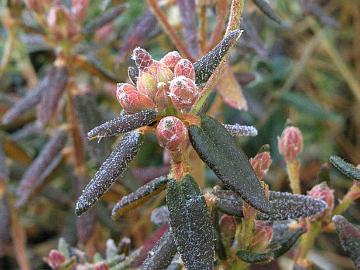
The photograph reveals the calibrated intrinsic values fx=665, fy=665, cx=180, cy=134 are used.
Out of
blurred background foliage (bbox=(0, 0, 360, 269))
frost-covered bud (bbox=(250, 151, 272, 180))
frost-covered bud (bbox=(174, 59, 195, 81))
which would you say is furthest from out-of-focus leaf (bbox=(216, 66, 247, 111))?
frost-covered bud (bbox=(174, 59, 195, 81))

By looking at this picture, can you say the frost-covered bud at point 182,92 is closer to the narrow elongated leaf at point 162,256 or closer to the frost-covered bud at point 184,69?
the frost-covered bud at point 184,69

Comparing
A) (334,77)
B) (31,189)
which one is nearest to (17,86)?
(31,189)

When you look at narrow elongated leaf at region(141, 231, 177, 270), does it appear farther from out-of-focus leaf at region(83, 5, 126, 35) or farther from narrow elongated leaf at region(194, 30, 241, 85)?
out-of-focus leaf at region(83, 5, 126, 35)

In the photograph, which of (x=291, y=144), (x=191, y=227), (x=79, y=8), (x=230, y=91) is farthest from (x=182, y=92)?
(x=79, y=8)

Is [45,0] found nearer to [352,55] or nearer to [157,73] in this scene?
[157,73]

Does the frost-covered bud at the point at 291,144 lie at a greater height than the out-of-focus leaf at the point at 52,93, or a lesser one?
lesser

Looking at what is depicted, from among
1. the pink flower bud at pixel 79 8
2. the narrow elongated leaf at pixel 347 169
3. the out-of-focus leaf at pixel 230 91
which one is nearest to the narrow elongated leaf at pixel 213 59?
the narrow elongated leaf at pixel 347 169
